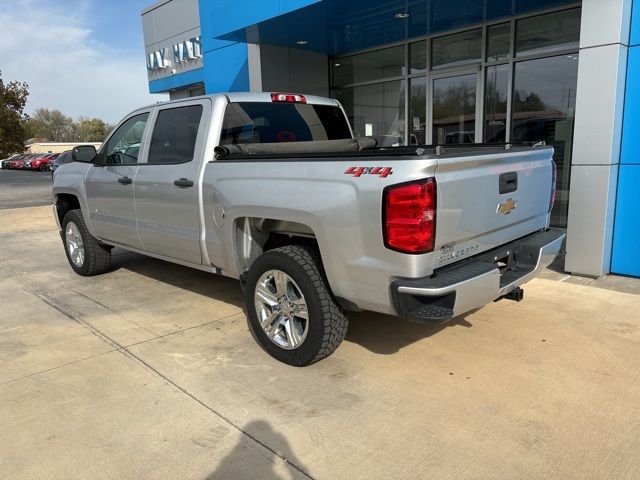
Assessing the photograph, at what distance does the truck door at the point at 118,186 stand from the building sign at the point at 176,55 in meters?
11.2

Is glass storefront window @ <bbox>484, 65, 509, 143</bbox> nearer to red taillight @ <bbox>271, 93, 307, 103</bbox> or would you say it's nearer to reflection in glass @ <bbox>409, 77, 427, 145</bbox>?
reflection in glass @ <bbox>409, 77, 427, 145</bbox>

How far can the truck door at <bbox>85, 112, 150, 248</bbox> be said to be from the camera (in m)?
5.17

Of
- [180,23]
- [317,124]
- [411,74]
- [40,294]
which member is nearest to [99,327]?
[40,294]

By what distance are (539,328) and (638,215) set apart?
2.17 meters

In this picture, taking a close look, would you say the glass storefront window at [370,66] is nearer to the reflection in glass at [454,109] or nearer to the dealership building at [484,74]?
the dealership building at [484,74]

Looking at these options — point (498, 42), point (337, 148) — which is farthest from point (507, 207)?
point (498, 42)

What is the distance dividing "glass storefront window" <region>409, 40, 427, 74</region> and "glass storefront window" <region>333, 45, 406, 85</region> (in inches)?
7.9

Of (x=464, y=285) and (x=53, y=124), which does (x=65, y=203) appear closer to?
(x=464, y=285)

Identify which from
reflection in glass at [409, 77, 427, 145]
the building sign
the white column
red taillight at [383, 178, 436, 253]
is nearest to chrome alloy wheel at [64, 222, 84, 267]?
red taillight at [383, 178, 436, 253]

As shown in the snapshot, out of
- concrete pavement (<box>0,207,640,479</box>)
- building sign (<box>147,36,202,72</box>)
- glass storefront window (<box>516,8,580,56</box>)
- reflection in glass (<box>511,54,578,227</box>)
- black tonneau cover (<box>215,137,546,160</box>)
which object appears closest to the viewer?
concrete pavement (<box>0,207,640,479</box>)

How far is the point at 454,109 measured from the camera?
9312 millimetres

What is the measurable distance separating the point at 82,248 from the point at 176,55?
40.3 feet

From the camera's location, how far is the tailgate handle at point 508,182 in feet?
11.3

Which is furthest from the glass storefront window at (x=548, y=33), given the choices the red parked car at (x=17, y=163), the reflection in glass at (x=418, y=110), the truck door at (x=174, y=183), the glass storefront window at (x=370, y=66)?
the red parked car at (x=17, y=163)
